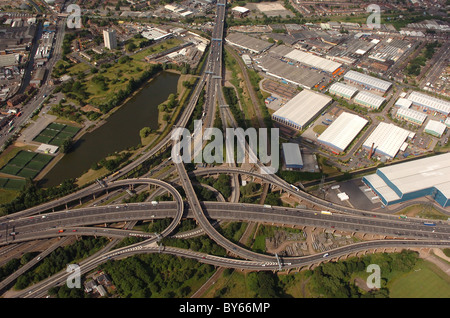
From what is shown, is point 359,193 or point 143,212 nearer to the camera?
point 143,212

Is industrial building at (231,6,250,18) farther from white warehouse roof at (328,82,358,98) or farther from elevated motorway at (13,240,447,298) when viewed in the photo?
elevated motorway at (13,240,447,298)

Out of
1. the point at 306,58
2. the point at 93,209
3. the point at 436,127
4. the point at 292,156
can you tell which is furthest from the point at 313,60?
the point at 93,209

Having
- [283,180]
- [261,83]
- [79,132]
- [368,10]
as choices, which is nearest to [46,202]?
[79,132]

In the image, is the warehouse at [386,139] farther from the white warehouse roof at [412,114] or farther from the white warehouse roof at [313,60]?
the white warehouse roof at [313,60]

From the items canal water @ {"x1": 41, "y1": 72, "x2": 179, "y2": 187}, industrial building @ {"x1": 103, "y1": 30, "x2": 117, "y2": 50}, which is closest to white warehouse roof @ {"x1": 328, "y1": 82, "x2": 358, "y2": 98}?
canal water @ {"x1": 41, "y1": 72, "x2": 179, "y2": 187}

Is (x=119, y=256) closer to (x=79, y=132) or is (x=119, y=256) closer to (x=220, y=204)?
(x=220, y=204)
